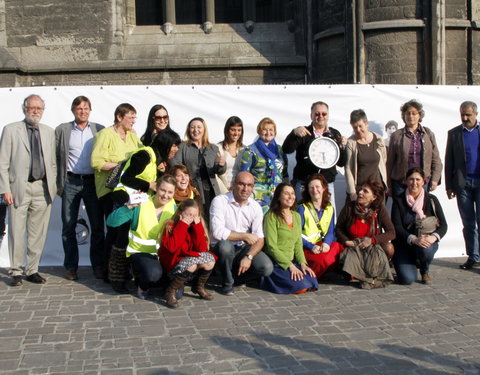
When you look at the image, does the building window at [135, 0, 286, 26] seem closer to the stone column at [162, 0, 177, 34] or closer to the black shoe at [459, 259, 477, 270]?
the stone column at [162, 0, 177, 34]

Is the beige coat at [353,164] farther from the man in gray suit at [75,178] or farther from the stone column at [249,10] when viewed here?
the stone column at [249,10]

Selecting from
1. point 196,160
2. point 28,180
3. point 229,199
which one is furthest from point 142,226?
point 28,180

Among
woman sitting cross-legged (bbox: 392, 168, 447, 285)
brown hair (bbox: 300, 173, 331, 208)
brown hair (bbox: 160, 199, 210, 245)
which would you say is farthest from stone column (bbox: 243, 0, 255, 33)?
brown hair (bbox: 160, 199, 210, 245)

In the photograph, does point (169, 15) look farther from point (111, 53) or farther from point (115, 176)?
point (115, 176)

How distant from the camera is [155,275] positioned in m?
5.65

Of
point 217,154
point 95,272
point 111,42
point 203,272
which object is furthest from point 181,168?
point 111,42

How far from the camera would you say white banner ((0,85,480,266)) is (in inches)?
295

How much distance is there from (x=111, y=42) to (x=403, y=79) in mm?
6378

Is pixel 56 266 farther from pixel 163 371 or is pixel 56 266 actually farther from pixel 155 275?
pixel 163 371

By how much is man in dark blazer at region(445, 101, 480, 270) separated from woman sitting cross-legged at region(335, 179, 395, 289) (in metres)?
1.07

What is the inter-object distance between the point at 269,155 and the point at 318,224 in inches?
35.6

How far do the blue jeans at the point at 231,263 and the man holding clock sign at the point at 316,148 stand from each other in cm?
107

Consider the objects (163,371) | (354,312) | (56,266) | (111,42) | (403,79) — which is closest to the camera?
(163,371)

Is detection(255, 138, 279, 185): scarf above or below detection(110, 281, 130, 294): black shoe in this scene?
above
